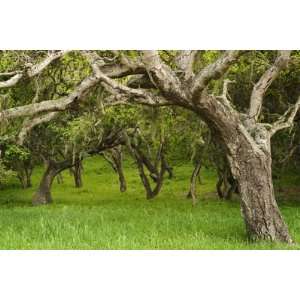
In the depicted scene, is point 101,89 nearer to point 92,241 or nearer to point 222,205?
point 92,241

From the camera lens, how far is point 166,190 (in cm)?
3450

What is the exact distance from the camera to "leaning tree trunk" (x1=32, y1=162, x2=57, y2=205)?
2825 cm

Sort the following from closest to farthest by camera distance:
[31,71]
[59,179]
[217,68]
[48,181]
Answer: [217,68], [31,71], [48,181], [59,179]

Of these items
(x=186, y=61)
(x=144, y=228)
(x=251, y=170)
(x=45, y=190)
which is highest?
(x=186, y=61)

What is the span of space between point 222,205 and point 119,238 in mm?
11916

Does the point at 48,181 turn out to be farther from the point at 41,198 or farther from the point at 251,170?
the point at 251,170

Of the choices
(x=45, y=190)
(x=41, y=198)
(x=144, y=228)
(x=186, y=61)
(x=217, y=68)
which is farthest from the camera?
(x=45, y=190)

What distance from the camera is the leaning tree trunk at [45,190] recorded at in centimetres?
2825

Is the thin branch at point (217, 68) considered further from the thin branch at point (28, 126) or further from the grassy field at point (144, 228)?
the thin branch at point (28, 126)

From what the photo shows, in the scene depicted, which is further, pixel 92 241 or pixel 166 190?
pixel 166 190

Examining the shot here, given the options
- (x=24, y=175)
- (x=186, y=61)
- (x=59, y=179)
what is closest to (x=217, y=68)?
(x=186, y=61)

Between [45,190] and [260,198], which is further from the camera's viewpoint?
[45,190]

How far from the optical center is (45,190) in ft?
93.4

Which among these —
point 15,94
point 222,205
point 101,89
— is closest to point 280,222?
point 101,89
